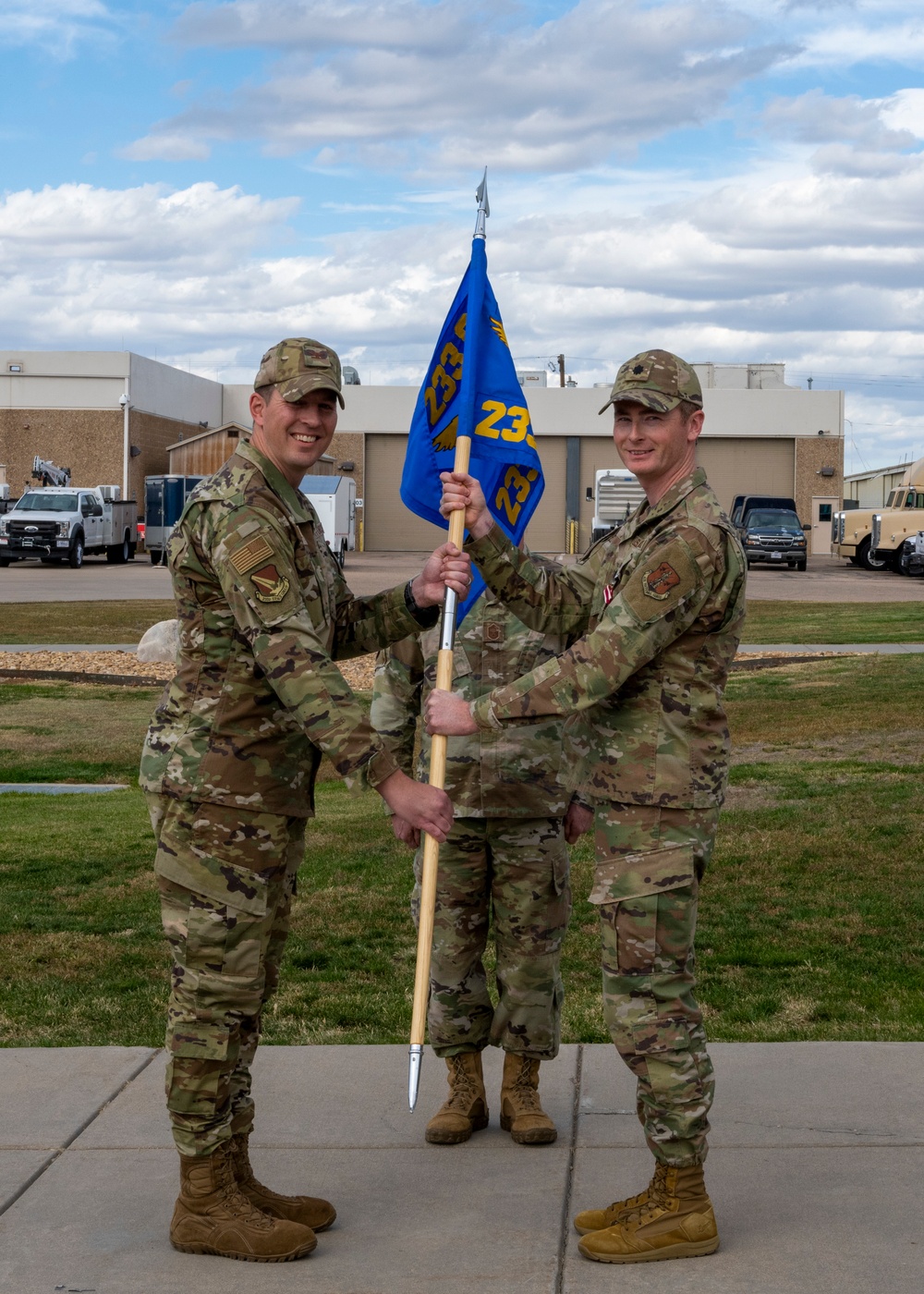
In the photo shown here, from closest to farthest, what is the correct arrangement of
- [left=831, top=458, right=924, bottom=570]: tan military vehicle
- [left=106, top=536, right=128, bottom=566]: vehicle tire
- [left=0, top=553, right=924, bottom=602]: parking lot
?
[left=0, top=553, right=924, bottom=602]: parking lot, [left=831, top=458, right=924, bottom=570]: tan military vehicle, [left=106, top=536, right=128, bottom=566]: vehicle tire

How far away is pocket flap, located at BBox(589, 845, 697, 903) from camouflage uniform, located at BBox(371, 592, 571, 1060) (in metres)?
0.73

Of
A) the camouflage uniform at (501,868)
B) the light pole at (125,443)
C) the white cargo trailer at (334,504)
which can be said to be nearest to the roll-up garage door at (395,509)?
the light pole at (125,443)

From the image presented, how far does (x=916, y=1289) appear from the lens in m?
3.56

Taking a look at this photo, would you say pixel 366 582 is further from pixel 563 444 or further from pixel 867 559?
pixel 563 444

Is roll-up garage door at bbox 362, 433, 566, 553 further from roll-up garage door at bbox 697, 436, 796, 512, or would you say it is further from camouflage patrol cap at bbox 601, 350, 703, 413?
camouflage patrol cap at bbox 601, 350, 703, 413

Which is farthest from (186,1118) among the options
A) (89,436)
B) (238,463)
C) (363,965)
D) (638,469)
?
(89,436)

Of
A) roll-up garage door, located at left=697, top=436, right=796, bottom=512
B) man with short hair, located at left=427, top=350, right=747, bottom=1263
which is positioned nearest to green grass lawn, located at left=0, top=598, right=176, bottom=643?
man with short hair, located at left=427, top=350, right=747, bottom=1263

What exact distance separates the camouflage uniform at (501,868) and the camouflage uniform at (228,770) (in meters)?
0.80

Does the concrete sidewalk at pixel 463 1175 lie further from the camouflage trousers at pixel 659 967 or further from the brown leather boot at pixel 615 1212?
the camouflage trousers at pixel 659 967

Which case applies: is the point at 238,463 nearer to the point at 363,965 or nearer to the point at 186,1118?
the point at 186,1118

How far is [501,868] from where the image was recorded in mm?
4637

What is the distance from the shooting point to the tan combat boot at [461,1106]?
4.58m

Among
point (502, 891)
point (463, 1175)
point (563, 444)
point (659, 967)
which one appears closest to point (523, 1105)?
point (463, 1175)

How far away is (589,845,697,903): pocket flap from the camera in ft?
12.6
